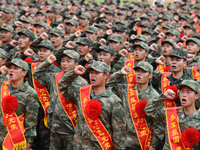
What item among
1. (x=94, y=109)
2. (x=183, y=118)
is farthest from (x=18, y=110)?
(x=183, y=118)

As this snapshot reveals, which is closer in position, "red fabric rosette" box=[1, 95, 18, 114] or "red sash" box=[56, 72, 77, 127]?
"red fabric rosette" box=[1, 95, 18, 114]

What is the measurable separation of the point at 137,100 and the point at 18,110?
7.71 ft

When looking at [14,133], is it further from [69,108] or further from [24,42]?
[24,42]

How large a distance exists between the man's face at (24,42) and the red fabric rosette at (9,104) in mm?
3415

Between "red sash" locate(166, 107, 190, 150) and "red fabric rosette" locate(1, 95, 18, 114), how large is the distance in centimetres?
286

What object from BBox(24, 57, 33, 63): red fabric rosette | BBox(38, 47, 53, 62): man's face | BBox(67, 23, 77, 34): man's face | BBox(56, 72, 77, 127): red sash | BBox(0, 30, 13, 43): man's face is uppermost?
BBox(67, 23, 77, 34): man's face

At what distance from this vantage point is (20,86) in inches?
275

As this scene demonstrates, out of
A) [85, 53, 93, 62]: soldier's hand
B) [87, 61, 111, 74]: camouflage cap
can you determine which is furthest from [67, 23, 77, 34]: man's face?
[87, 61, 111, 74]: camouflage cap

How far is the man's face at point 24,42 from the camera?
981 centimetres

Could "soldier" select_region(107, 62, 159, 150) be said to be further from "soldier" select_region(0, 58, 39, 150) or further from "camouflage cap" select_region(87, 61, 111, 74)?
"soldier" select_region(0, 58, 39, 150)

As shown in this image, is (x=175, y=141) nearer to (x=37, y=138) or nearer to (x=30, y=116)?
(x=30, y=116)

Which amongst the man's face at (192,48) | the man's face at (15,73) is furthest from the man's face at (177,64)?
the man's face at (15,73)

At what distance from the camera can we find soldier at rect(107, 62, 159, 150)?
22.1 feet

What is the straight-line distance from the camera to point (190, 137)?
18.2 ft
